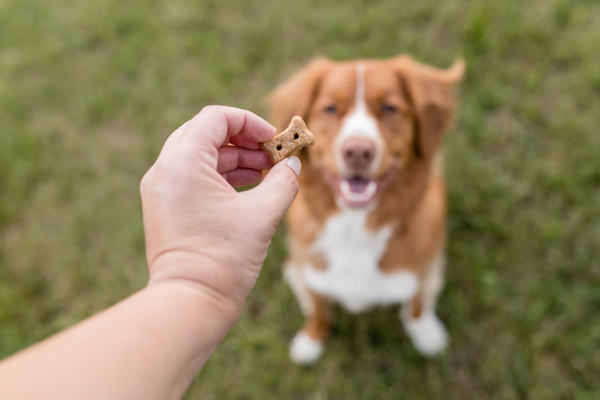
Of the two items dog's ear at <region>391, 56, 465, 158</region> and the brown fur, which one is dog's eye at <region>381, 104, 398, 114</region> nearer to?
the brown fur

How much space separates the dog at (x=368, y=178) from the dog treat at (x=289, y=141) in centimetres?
55

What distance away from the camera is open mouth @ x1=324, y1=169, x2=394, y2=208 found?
80.1 inches

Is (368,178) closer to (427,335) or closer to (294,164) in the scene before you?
(294,164)

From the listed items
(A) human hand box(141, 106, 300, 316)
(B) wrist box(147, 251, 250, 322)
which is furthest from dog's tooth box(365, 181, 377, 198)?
(B) wrist box(147, 251, 250, 322)

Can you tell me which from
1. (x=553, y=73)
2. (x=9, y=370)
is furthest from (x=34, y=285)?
(x=553, y=73)

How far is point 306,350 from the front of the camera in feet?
9.45

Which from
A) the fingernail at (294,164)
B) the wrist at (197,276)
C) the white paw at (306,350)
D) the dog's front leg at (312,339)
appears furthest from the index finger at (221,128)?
the white paw at (306,350)

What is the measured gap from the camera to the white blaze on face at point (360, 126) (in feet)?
6.41

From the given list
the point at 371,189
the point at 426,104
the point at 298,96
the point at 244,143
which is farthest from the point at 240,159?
the point at 426,104

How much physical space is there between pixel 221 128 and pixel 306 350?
2.14 metres

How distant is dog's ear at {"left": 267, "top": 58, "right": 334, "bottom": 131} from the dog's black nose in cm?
53

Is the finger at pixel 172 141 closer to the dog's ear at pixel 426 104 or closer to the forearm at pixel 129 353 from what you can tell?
the forearm at pixel 129 353

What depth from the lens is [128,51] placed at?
438 centimetres

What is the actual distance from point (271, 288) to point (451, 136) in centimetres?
209
